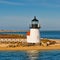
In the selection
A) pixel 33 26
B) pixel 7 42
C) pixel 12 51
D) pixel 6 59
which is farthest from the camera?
pixel 7 42

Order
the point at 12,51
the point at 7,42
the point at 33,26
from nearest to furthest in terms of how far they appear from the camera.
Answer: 1. the point at 12,51
2. the point at 33,26
3. the point at 7,42

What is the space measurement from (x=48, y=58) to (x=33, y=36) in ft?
40.2

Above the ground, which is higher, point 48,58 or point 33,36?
point 33,36

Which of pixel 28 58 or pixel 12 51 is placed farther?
pixel 12 51

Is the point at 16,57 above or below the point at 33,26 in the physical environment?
below

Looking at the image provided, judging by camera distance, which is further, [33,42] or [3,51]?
[33,42]

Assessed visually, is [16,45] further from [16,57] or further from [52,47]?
[16,57]

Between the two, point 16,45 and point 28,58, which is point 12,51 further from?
point 28,58

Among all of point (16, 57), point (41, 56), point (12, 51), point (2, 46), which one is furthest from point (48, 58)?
point (2, 46)

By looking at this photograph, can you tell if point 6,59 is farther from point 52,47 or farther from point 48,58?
point 52,47

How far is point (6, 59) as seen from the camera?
4159 centimetres

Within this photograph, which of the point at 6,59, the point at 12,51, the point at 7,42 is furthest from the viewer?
the point at 7,42

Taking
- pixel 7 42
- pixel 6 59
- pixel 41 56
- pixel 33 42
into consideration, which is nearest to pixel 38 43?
pixel 33 42

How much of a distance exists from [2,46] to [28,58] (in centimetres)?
1307
